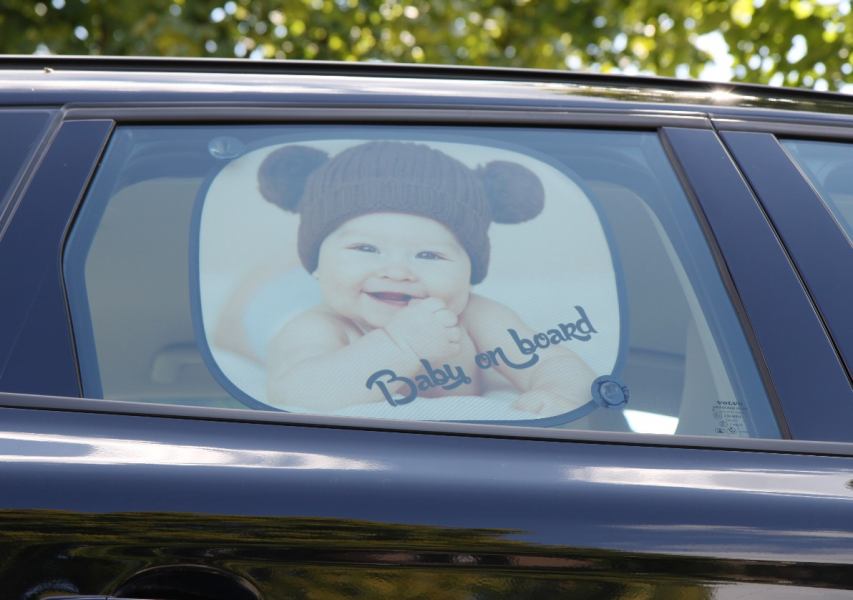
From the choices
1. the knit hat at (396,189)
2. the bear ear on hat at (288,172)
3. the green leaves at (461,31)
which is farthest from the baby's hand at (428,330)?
the green leaves at (461,31)

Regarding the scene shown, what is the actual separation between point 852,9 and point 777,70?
643 mm

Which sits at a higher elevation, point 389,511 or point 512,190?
point 512,190

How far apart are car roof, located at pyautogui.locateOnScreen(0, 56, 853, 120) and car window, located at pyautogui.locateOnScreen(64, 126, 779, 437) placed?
63 mm

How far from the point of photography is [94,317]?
153 cm

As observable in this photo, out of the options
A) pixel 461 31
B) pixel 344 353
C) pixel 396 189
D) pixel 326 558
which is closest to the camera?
pixel 326 558

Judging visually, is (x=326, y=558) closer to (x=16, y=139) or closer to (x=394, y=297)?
(x=394, y=297)

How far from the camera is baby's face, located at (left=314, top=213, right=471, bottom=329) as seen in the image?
162 cm

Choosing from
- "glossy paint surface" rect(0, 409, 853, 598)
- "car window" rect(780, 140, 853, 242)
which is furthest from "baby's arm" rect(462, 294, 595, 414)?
"car window" rect(780, 140, 853, 242)

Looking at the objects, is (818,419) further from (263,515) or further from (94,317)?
(94,317)

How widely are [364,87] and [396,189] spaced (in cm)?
20

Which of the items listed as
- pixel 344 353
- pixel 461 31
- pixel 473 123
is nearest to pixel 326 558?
pixel 344 353

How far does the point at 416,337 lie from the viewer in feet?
5.20

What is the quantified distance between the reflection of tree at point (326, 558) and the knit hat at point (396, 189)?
1.57 feet

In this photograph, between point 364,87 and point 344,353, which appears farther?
point 364,87
